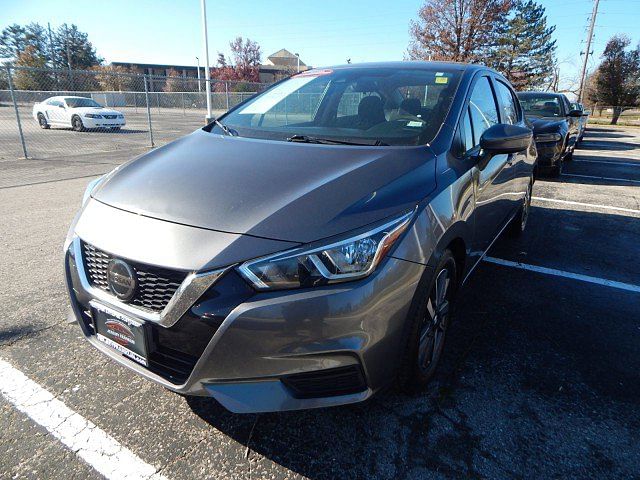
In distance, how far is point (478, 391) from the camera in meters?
2.40

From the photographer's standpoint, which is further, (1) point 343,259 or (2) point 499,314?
(2) point 499,314

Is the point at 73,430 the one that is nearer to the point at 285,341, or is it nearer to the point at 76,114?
the point at 285,341

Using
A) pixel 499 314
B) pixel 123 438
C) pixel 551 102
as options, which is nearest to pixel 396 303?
pixel 123 438

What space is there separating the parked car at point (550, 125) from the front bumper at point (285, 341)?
673 centimetres

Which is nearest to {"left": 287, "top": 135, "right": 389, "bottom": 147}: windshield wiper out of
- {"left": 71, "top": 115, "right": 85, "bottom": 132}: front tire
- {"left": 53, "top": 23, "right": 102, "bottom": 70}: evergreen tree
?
{"left": 71, "top": 115, "right": 85, "bottom": 132}: front tire

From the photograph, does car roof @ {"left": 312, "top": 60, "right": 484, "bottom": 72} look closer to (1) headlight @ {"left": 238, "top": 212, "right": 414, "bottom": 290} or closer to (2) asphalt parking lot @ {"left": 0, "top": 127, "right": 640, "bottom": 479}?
(2) asphalt parking lot @ {"left": 0, "top": 127, "right": 640, "bottom": 479}

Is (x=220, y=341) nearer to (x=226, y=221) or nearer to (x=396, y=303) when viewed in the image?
(x=226, y=221)

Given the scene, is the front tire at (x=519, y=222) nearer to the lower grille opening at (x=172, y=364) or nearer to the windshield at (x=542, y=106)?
the lower grille opening at (x=172, y=364)

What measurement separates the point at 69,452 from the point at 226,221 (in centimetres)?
124

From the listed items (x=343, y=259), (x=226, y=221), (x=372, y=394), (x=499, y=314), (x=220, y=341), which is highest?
(x=226, y=221)

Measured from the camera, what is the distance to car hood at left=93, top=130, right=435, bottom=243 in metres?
1.78

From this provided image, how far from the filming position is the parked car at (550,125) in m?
8.48

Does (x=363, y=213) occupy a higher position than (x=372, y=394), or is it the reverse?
(x=363, y=213)

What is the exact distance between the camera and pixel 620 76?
1583 inches
